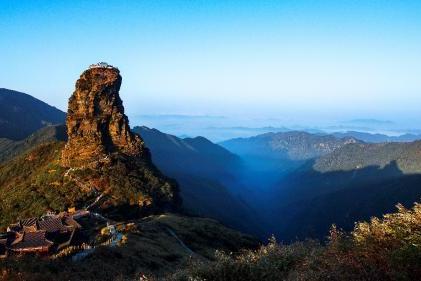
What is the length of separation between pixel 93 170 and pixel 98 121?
57.8 feet

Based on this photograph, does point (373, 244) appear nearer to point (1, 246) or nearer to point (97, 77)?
point (1, 246)

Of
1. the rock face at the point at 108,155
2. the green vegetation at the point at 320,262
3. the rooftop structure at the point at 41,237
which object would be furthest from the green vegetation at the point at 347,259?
the rock face at the point at 108,155

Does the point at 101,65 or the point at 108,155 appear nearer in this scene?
the point at 108,155

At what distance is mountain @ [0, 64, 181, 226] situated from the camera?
359 ft

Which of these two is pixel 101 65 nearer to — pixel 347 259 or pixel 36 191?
pixel 36 191

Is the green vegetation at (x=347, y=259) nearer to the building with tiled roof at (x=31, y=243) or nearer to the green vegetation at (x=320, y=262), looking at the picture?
the green vegetation at (x=320, y=262)

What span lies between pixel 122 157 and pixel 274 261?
10957 cm

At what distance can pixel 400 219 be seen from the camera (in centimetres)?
1984

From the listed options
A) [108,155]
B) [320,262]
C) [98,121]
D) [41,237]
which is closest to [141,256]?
[41,237]

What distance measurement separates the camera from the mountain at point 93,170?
110m

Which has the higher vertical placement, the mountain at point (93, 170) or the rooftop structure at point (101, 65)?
the rooftop structure at point (101, 65)

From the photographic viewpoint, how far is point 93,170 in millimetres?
120188

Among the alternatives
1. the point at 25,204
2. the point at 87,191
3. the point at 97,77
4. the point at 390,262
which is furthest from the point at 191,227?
the point at 390,262

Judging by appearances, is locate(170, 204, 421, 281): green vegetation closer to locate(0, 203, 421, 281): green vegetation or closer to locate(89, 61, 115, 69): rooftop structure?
locate(0, 203, 421, 281): green vegetation
